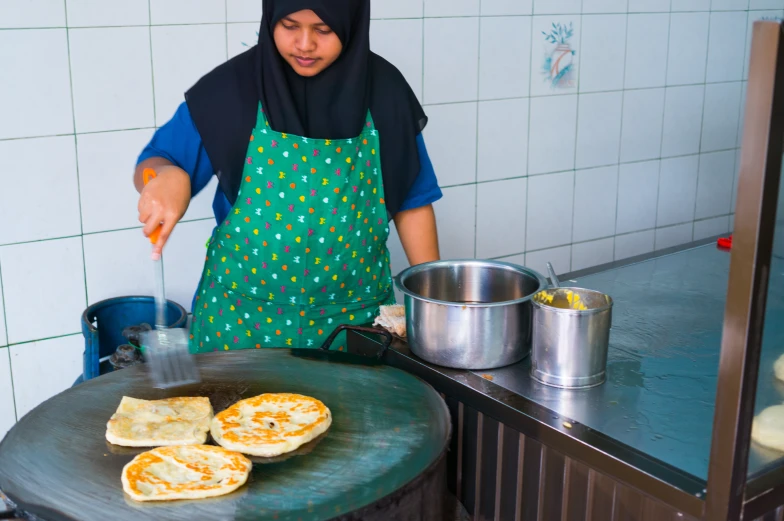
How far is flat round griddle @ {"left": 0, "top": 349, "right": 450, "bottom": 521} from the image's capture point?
1169mm

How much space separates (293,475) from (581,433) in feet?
1.46

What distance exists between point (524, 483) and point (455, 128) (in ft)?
6.35

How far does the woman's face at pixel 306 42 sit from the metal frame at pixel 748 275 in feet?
3.51

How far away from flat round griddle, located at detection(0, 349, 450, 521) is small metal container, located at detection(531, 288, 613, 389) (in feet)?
0.64

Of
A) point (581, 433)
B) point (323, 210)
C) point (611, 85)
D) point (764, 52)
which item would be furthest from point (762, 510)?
point (611, 85)

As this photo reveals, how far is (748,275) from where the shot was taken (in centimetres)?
101

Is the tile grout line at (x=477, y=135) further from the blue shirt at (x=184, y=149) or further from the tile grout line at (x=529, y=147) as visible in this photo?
the blue shirt at (x=184, y=149)

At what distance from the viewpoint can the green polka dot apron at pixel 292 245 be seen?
6.26 feet

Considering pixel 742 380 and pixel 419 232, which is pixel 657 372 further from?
pixel 419 232

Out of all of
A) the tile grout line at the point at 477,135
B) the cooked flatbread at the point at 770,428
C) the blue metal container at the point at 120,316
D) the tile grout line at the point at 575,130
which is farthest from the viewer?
the tile grout line at the point at 575,130

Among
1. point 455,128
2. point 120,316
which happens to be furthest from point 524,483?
point 455,128

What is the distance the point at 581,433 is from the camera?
129 centimetres

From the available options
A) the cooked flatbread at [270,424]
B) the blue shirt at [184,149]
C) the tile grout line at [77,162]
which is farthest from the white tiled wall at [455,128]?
the cooked flatbread at [270,424]

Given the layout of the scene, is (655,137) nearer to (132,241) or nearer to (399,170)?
(399,170)
